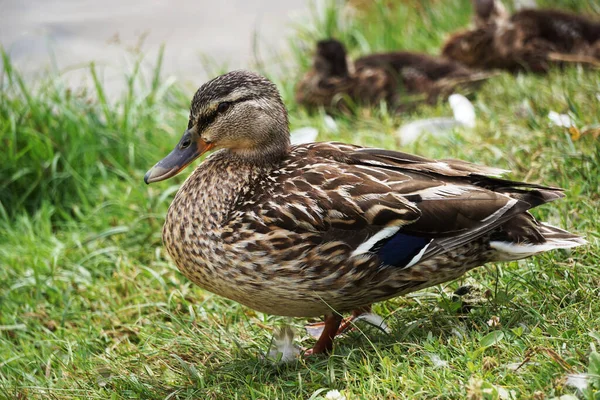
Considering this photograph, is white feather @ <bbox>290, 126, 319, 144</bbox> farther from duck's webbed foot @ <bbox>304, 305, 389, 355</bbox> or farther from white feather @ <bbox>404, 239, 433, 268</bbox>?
white feather @ <bbox>404, 239, 433, 268</bbox>

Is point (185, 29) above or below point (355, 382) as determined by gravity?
above

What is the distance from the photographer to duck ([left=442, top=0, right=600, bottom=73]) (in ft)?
19.5

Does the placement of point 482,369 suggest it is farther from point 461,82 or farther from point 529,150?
point 461,82

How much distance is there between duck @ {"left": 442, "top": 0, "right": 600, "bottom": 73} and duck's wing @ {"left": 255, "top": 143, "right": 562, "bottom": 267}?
9.55 feet

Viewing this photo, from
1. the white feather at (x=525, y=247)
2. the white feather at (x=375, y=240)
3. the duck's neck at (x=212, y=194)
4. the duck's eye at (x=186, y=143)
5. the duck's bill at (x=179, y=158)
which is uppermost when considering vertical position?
the duck's eye at (x=186, y=143)

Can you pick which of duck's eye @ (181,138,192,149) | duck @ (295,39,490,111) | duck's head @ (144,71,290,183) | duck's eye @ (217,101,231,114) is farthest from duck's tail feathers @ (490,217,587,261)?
duck @ (295,39,490,111)

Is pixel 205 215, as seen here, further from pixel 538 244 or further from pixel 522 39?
pixel 522 39

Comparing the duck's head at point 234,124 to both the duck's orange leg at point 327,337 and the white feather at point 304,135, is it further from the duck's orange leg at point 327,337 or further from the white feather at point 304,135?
the white feather at point 304,135

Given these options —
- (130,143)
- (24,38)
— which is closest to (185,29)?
(24,38)

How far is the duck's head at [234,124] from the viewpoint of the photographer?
3424mm

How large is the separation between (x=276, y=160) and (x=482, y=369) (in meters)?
1.21

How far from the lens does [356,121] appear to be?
5.68m

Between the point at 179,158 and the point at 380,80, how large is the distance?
267cm

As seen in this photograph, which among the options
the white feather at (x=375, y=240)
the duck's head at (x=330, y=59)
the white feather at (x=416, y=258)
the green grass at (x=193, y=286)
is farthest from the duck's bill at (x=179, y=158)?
the duck's head at (x=330, y=59)
